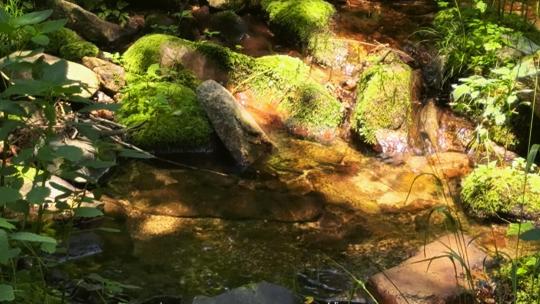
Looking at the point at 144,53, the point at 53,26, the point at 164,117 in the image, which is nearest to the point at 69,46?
the point at 144,53

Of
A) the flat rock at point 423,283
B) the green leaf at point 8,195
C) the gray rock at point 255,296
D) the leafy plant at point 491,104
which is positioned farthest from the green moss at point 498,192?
the green leaf at point 8,195

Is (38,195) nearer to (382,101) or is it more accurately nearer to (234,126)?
(234,126)

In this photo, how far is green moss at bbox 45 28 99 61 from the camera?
20.1 feet

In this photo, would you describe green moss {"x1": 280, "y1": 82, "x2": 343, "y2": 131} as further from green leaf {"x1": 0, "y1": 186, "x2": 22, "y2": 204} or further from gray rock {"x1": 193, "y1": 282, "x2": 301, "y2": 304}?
green leaf {"x1": 0, "y1": 186, "x2": 22, "y2": 204}

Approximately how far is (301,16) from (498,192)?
11.5 ft

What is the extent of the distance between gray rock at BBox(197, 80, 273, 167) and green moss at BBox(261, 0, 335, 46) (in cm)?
197

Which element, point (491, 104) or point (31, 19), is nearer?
point (31, 19)

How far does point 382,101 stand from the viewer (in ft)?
20.2

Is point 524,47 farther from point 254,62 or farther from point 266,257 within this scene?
point 266,257

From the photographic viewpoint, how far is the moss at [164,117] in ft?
18.1

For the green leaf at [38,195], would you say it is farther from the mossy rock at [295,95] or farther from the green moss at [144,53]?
the green moss at [144,53]

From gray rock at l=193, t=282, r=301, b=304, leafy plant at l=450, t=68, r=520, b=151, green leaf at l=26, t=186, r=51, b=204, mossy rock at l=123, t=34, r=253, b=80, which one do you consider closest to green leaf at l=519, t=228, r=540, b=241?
green leaf at l=26, t=186, r=51, b=204

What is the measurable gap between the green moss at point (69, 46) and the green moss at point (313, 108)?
204 cm

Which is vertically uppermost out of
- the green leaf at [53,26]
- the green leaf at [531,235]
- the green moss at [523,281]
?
the green leaf at [53,26]
